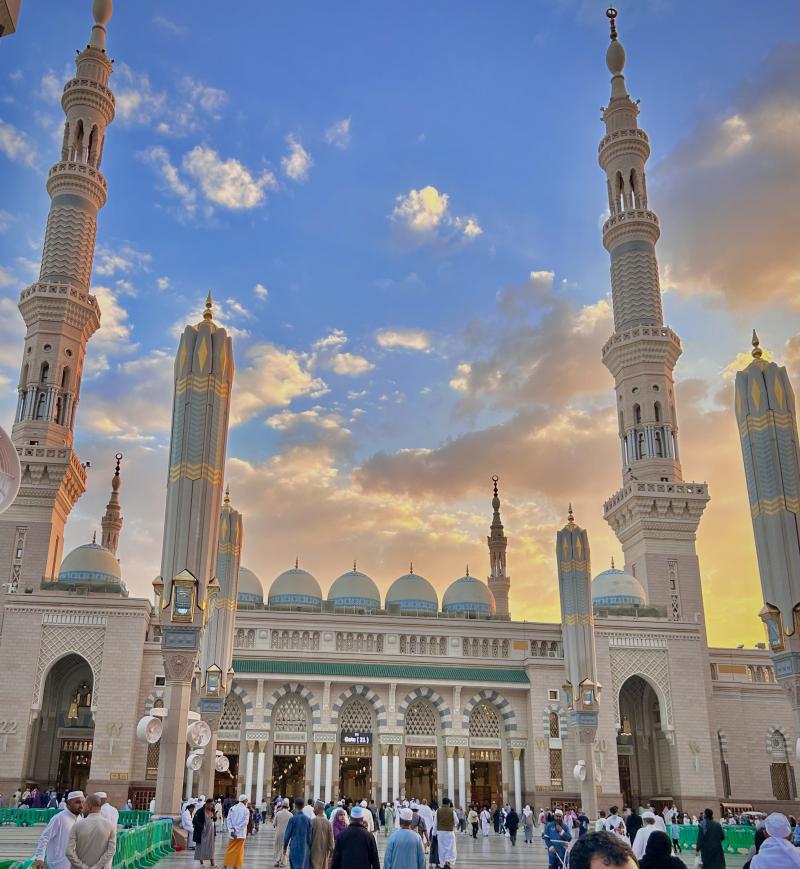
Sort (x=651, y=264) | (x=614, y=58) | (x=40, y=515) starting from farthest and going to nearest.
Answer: (x=614, y=58)
(x=651, y=264)
(x=40, y=515)

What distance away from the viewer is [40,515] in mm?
37562

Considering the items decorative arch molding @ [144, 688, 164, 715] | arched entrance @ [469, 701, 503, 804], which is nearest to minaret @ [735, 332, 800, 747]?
arched entrance @ [469, 701, 503, 804]

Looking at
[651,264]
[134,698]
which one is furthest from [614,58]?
[134,698]

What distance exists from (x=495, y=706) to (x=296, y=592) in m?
10.6

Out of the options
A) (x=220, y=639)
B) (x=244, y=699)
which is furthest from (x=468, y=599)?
(x=220, y=639)

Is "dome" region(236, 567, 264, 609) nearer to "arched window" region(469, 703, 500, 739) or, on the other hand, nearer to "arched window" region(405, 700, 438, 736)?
"arched window" region(405, 700, 438, 736)

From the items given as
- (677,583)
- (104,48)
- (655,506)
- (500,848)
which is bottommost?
(500,848)

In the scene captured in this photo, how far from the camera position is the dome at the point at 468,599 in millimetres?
43906

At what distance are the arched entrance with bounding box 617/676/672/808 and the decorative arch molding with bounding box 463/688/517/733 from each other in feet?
17.1

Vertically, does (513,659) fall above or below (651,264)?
below

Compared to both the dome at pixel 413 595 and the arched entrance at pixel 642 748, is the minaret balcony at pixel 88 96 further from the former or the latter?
the arched entrance at pixel 642 748

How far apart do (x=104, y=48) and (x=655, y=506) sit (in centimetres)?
3665

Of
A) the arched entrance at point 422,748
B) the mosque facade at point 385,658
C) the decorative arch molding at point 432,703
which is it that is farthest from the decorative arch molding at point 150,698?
the arched entrance at point 422,748

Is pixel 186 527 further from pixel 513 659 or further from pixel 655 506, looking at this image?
pixel 655 506
